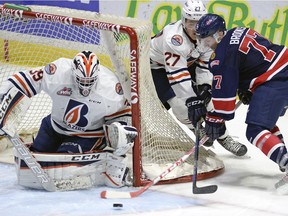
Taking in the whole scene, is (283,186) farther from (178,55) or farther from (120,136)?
(178,55)

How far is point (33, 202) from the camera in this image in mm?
3520

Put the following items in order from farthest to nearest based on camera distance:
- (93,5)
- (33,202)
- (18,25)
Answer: (93,5) < (18,25) < (33,202)

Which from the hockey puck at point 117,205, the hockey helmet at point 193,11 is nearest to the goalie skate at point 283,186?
the hockey puck at point 117,205

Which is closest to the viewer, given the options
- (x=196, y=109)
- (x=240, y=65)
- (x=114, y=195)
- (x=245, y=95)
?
(x=114, y=195)

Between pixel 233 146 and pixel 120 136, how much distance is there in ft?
3.44

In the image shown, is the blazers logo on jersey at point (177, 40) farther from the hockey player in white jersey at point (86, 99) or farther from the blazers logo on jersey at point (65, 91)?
the blazers logo on jersey at point (65, 91)

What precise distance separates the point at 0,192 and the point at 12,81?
0.54m

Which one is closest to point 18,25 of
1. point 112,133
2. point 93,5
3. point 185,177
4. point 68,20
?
point 68,20

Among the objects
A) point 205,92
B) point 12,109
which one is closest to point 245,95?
point 205,92

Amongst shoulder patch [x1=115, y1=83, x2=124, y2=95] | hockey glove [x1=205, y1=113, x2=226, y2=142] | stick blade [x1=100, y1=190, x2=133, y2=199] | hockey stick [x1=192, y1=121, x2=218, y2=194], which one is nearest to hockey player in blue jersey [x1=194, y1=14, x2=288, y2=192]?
hockey glove [x1=205, y1=113, x2=226, y2=142]

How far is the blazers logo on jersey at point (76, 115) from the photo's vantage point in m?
3.78

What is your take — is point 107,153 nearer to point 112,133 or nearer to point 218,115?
point 112,133

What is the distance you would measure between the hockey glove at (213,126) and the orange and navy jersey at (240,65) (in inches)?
1.5

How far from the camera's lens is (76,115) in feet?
12.5
